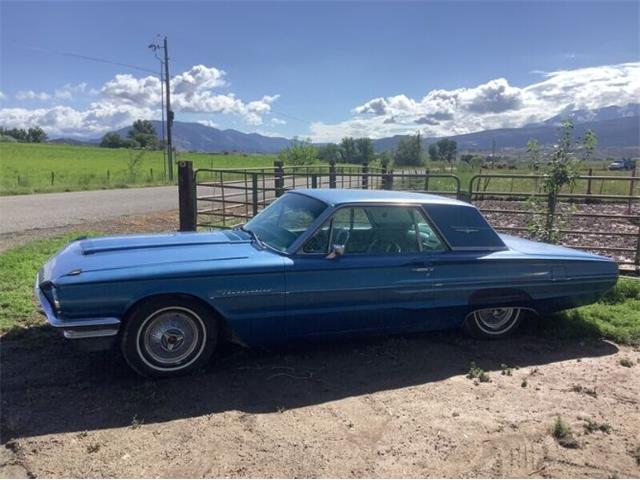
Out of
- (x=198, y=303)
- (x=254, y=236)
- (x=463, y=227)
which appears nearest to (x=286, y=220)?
(x=254, y=236)

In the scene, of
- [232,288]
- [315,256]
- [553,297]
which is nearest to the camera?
[232,288]

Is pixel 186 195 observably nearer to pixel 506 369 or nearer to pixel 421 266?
pixel 421 266

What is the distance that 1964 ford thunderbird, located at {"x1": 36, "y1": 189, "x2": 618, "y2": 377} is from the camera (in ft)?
12.4

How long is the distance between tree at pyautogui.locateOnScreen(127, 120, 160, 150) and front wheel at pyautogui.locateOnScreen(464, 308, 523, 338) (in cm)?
8814

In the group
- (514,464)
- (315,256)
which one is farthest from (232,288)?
(514,464)

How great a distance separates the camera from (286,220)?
15.7 feet

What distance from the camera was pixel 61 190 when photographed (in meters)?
21.7

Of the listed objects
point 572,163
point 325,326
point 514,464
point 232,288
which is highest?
point 572,163

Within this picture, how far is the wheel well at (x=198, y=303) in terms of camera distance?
149 inches

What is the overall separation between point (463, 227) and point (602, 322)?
194cm

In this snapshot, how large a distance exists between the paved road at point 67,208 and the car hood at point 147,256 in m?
7.36

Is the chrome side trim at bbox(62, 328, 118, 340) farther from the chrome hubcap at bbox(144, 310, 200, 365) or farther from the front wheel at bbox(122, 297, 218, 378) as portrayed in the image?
the chrome hubcap at bbox(144, 310, 200, 365)

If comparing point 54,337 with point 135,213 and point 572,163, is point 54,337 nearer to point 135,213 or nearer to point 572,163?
point 572,163

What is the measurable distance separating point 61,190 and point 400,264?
2060 centimetres
